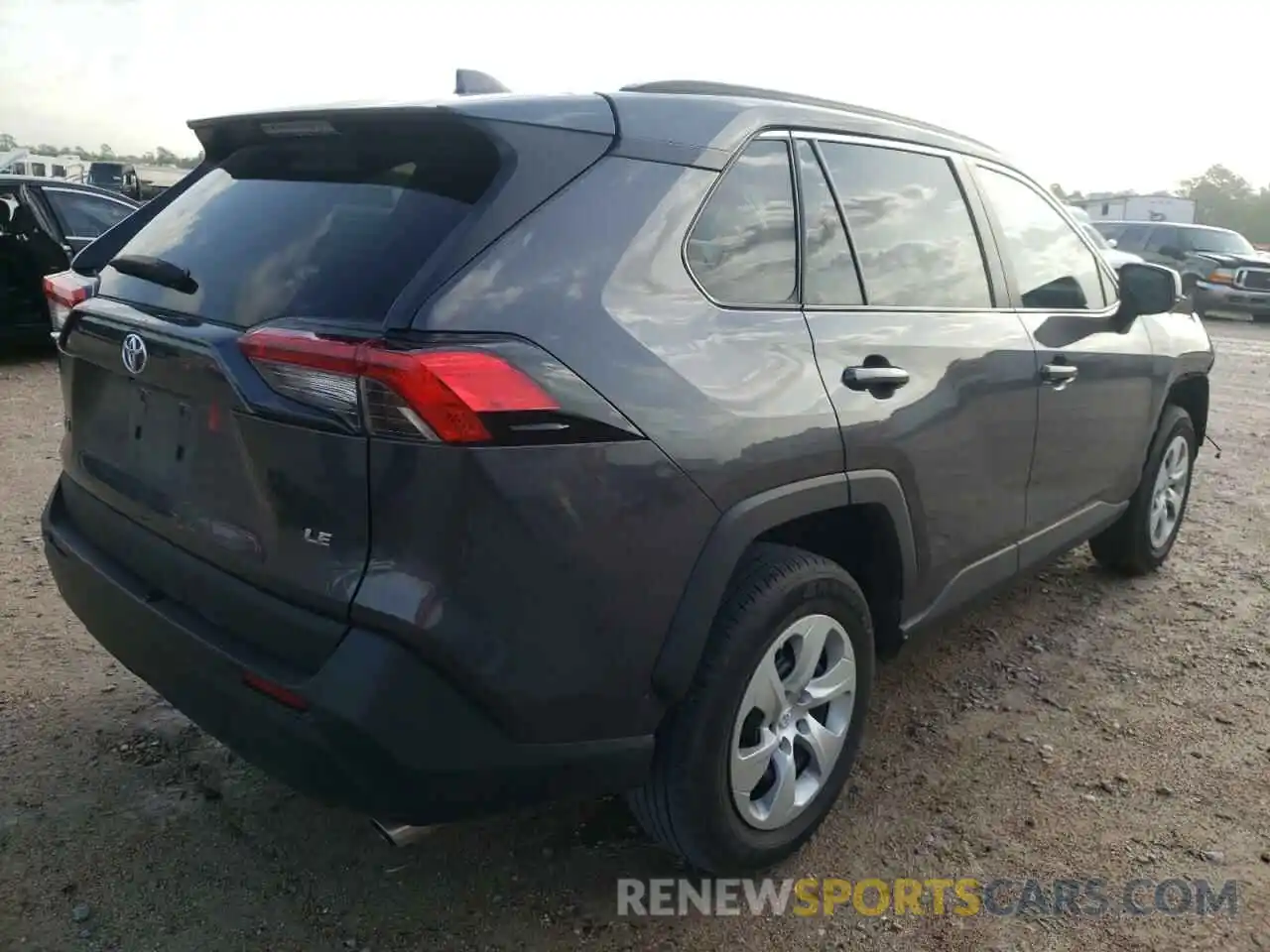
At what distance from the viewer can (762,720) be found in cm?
241

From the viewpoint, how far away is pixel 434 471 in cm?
178

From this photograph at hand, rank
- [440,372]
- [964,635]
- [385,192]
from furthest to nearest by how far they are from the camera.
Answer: [964,635]
[385,192]
[440,372]

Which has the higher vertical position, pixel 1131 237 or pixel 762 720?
pixel 1131 237

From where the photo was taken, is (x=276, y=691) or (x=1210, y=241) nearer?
(x=276, y=691)

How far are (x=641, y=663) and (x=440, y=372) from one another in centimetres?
71

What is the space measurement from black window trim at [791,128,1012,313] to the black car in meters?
7.46

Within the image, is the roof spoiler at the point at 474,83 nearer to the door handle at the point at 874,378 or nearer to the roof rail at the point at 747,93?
the roof rail at the point at 747,93

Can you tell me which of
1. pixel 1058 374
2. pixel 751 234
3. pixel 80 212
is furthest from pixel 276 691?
pixel 80 212

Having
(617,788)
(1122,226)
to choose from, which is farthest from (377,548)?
(1122,226)

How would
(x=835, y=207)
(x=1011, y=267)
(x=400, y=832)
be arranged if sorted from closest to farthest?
(x=400, y=832), (x=835, y=207), (x=1011, y=267)

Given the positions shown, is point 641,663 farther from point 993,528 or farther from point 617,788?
point 993,528

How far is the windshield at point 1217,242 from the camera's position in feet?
58.3

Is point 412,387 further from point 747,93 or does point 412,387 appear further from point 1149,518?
point 1149,518

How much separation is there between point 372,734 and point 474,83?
158cm
